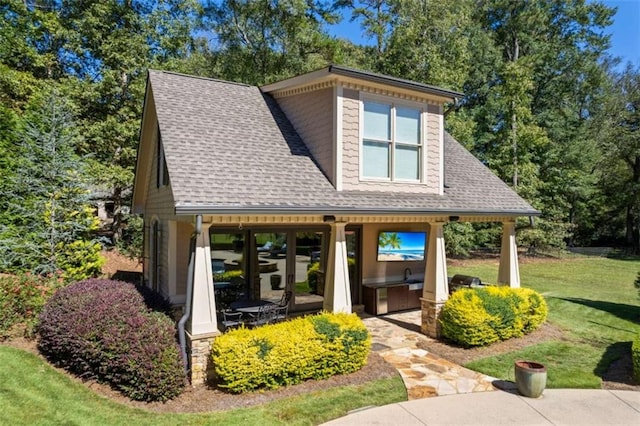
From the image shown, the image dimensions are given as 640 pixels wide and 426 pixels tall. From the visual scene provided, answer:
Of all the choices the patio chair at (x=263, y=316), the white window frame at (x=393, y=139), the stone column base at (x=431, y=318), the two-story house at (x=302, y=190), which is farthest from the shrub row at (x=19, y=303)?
the stone column base at (x=431, y=318)

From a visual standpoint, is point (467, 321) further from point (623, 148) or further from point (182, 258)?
point (623, 148)

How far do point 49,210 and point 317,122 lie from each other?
8729 millimetres

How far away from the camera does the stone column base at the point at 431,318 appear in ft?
33.6

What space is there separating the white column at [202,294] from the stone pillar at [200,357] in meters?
0.12

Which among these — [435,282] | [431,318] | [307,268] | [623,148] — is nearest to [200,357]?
[307,268]

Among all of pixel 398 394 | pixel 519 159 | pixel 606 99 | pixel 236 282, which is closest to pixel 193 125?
pixel 236 282

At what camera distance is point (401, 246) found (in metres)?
13.3

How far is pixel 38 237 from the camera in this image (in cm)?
1269

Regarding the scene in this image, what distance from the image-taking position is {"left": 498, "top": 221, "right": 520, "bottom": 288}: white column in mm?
11836

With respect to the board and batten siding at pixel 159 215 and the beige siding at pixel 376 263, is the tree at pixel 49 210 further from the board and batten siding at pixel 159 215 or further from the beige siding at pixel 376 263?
the beige siding at pixel 376 263

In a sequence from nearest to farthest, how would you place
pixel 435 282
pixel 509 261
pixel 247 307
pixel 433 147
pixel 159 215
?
pixel 247 307
pixel 435 282
pixel 433 147
pixel 159 215
pixel 509 261

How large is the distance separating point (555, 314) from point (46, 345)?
44.4 ft

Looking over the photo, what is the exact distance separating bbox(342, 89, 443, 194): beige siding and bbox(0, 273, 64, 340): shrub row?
749 cm

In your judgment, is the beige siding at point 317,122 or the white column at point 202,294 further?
the beige siding at point 317,122
